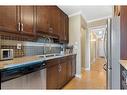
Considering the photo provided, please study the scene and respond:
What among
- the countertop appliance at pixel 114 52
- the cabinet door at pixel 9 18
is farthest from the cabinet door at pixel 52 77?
→ the countertop appliance at pixel 114 52

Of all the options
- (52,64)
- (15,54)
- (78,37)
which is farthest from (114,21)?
(78,37)

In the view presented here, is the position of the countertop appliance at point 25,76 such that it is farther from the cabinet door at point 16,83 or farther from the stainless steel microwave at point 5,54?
the stainless steel microwave at point 5,54

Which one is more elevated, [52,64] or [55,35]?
[55,35]

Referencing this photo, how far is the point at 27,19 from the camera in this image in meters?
2.64

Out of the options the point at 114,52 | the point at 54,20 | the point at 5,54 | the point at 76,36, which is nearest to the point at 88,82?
the point at 76,36

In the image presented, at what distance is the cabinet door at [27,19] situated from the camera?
2504 mm

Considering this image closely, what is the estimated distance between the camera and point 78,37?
5.13m

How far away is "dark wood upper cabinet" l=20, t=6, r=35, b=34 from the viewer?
2.48 m

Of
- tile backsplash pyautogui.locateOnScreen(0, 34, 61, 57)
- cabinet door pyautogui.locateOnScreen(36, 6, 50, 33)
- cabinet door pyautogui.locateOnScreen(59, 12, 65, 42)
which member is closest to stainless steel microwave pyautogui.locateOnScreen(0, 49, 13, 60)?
tile backsplash pyautogui.locateOnScreen(0, 34, 61, 57)

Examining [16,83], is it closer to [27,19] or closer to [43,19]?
[27,19]
